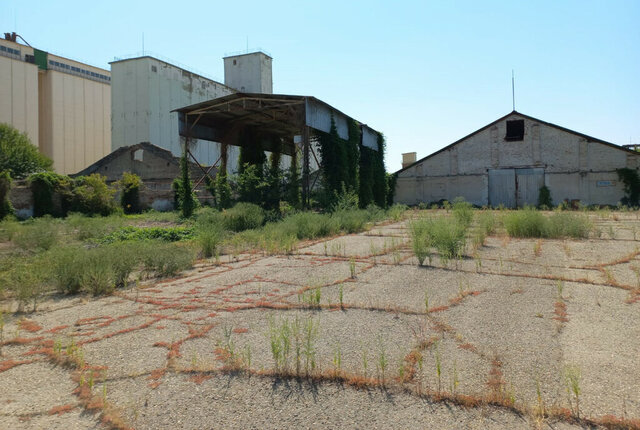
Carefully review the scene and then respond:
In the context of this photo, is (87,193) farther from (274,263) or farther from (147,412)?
(147,412)

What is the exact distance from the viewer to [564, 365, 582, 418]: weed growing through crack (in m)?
2.49

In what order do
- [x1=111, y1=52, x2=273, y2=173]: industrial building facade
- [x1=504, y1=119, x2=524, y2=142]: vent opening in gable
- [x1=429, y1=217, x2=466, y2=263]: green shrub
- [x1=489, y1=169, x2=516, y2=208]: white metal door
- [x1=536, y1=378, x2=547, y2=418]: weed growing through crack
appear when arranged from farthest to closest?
[x1=111, y1=52, x2=273, y2=173]: industrial building facade → [x1=489, y1=169, x2=516, y2=208]: white metal door → [x1=504, y1=119, x2=524, y2=142]: vent opening in gable → [x1=429, y1=217, x2=466, y2=263]: green shrub → [x1=536, y1=378, x2=547, y2=418]: weed growing through crack

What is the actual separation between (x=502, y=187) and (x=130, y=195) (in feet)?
81.9

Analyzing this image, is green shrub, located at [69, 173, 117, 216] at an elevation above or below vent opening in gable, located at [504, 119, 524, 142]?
below

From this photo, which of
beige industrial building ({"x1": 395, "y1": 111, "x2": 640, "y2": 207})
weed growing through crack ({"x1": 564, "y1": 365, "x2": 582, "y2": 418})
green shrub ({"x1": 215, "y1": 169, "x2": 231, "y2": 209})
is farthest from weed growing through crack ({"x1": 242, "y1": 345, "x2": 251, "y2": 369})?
beige industrial building ({"x1": 395, "y1": 111, "x2": 640, "y2": 207})

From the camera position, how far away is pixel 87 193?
24109 mm

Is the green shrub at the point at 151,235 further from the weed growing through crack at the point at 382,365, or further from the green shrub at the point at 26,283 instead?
the weed growing through crack at the point at 382,365

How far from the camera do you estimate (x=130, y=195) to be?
87.2 feet

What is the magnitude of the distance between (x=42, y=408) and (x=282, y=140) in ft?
65.2

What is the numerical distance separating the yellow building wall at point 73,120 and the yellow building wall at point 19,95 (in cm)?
243

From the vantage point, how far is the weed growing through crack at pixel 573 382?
249 cm

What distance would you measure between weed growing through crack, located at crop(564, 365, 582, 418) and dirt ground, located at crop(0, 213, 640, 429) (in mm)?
15

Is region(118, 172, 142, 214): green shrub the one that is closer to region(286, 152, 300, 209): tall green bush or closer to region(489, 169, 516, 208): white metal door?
region(286, 152, 300, 209): tall green bush

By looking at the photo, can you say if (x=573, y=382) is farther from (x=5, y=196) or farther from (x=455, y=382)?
(x=5, y=196)
